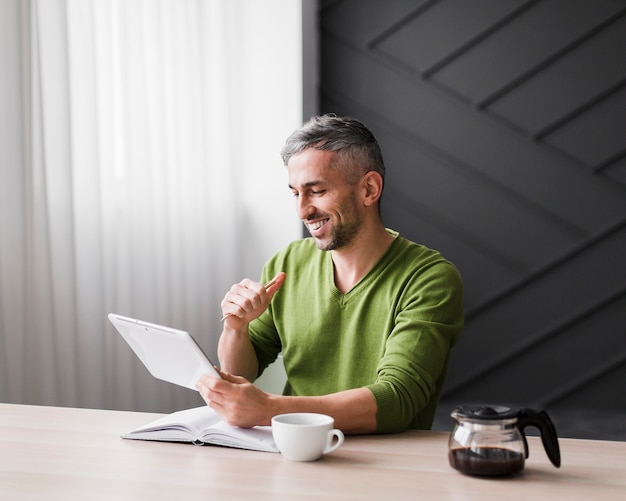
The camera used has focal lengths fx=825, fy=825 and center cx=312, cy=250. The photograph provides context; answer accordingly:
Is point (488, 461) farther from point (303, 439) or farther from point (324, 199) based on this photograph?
point (324, 199)

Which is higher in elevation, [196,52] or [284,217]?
[196,52]

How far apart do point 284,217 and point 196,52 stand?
0.69 metres

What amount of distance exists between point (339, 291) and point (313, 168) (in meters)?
0.29

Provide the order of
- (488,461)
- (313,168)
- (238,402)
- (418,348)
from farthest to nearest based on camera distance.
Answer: (313,168)
(418,348)
(238,402)
(488,461)

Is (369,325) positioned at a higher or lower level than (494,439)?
higher

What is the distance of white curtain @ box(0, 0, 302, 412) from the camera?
263 centimetres

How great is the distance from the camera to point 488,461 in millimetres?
1160

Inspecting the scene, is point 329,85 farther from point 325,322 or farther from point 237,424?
point 237,424

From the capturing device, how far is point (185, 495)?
1104mm

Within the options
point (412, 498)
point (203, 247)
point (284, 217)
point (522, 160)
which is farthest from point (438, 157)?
point (412, 498)

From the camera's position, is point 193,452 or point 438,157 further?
point 438,157

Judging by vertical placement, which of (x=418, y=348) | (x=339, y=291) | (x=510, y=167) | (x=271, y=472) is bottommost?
(x=271, y=472)

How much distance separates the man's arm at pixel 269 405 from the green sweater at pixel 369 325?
0.11 meters

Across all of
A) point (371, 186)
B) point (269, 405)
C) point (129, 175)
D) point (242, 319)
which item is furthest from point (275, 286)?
point (129, 175)
